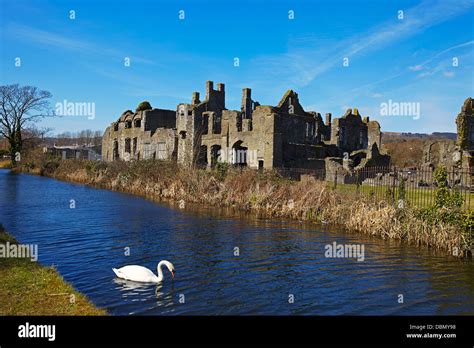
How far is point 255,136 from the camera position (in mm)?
34750

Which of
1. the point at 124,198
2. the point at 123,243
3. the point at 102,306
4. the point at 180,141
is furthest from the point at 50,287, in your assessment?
the point at 180,141

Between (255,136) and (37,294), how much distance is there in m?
28.0

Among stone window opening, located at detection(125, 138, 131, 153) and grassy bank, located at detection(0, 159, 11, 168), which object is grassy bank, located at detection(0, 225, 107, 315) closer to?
stone window opening, located at detection(125, 138, 131, 153)

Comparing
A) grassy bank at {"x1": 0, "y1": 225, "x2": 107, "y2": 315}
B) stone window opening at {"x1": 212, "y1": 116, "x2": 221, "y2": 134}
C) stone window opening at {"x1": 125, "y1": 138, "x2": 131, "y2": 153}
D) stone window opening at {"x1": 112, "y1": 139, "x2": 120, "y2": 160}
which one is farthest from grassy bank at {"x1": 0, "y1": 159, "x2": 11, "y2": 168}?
grassy bank at {"x1": 0, "y1": 225, "x2": 107, "y2": 315}

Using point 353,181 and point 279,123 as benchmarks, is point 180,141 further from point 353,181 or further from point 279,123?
point 353,181

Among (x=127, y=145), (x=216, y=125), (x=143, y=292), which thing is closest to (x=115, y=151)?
(x=127, y=145)

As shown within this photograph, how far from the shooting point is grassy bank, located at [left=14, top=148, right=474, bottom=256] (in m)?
14.6

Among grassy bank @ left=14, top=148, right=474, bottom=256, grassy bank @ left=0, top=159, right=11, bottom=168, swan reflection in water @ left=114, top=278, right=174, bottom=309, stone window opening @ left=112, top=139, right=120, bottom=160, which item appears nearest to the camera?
swan reflection in water @ left=114, top=278, right=174, bottom=309

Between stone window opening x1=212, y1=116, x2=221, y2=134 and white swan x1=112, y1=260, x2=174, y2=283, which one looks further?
stone window opening x1=212, y1=116, x2=221, y2=134

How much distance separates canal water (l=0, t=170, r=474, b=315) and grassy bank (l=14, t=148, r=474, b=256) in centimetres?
85

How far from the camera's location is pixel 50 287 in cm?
848

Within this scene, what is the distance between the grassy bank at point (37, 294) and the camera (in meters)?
7.21

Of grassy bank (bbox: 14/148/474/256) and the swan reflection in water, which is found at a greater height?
grassy bank (bbox: 14/148/474/256)
